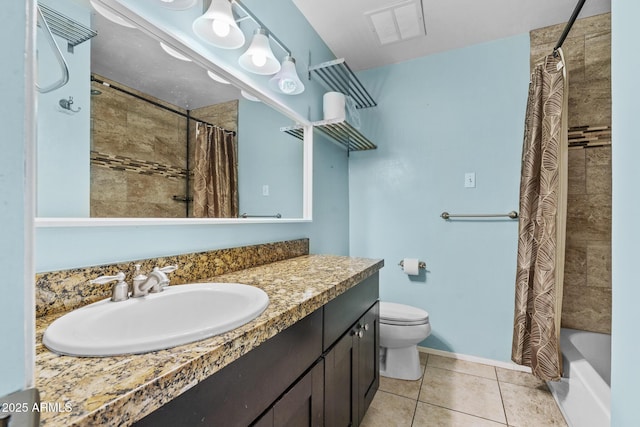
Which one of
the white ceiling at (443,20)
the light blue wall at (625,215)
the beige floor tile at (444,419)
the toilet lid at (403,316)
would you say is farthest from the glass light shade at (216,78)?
the beige floor tile at (444,419)

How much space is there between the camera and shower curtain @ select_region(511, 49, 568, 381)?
1.54m

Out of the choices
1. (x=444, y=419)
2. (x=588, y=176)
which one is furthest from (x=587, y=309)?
(x=444, y=419)

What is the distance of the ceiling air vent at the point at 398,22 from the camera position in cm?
174

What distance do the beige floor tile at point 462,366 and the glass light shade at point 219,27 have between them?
7.61 feet

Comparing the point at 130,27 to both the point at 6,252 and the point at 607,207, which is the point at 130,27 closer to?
the point at 6,252

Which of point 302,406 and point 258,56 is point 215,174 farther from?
point 302,406

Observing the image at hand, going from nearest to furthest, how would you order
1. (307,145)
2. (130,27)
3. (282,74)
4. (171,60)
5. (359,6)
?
(130,27) < (171,60) < (282,74) < (359,6) < (307,145)

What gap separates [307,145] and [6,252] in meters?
1.66

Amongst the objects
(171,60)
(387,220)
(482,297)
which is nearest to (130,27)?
(171,60)

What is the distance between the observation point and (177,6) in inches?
37.1

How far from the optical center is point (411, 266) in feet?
7.30

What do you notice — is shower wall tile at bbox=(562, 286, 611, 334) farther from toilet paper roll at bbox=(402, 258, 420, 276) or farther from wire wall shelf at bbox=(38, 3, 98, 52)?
wire wall shelf at bbox=(38, 3, 98, 52)

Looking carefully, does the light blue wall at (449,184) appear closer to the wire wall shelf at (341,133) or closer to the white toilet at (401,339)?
the wire wall shelf at (341,133)

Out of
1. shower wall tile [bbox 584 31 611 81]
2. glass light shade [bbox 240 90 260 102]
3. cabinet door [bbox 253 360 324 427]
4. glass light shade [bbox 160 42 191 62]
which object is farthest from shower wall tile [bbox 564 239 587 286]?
glass light shade [bbox 160 42 191 62]
